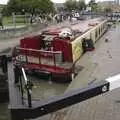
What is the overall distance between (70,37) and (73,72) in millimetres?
3230

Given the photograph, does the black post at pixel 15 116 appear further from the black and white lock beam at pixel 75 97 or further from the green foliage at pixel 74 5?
the green foliage at pixel 74 5

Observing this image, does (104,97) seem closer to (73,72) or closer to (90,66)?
(73,72)

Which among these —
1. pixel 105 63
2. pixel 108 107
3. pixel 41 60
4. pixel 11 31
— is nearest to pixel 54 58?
pixel 41 60

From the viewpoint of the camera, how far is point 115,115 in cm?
917

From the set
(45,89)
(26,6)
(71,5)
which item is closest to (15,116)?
(45,89)

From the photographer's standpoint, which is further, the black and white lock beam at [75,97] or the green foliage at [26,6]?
the green foliage at [26,6]

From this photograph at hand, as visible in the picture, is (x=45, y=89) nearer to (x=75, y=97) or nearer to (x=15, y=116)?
(x=15, y=116)

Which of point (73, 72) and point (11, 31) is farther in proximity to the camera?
point (11, 31)

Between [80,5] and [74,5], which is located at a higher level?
[74,5]

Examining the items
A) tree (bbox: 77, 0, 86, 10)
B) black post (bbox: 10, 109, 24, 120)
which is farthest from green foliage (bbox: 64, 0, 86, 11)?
black post (bbox: 10, 109, 24, 120)

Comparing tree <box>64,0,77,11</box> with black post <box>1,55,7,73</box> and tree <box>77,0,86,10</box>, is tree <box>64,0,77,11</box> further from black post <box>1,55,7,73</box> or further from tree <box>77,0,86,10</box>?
black post <box>1,55,7,73</box>

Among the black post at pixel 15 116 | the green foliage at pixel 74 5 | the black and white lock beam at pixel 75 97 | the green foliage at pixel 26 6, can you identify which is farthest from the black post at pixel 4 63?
the green foliage at pixel 74 5

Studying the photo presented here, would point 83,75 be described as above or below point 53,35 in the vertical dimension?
below

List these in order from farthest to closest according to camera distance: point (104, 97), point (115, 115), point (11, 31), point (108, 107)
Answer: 1. point (11, 31)
2. point (104, 97)
3. point (108, 107)
4. point (115, 115)
